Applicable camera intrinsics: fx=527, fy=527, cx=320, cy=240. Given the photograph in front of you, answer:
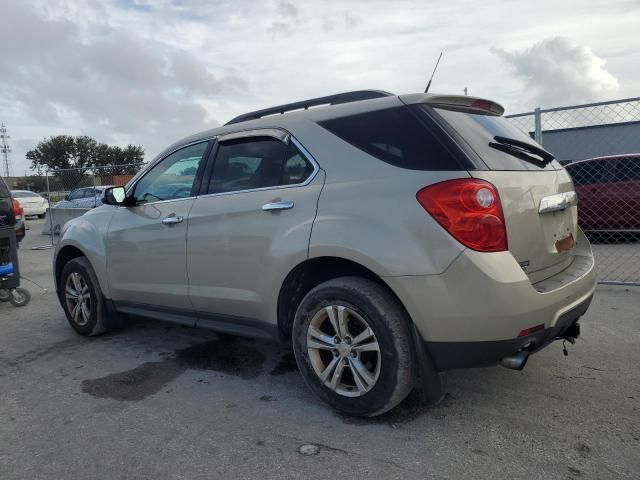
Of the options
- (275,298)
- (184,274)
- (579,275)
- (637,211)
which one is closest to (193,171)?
(184,274)

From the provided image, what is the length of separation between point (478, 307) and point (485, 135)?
3.43 ft

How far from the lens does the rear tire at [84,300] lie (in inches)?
186

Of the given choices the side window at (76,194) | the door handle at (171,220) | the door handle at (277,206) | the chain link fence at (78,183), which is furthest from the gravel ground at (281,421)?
the side window at (76,194)

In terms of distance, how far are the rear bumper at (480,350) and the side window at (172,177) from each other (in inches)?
86.4

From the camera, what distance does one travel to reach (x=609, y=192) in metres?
9.21

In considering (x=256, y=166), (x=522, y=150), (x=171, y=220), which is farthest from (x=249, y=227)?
(x=522, y=150)

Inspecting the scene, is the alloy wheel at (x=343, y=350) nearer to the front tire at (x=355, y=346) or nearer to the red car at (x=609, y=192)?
the front tire at (x=355, y=346)

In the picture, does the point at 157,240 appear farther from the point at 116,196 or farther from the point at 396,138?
the point at 396,138

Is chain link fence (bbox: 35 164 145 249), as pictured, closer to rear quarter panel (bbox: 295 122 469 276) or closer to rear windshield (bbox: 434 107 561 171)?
rear quarter panel (bbox: 295 122 469 276)

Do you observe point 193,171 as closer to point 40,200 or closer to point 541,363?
point 541,363

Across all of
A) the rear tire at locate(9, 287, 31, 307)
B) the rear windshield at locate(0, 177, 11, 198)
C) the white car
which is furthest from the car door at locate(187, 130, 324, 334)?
the white car

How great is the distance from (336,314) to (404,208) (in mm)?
731

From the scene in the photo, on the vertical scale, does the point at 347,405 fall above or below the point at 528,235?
below

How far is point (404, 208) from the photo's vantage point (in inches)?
106
